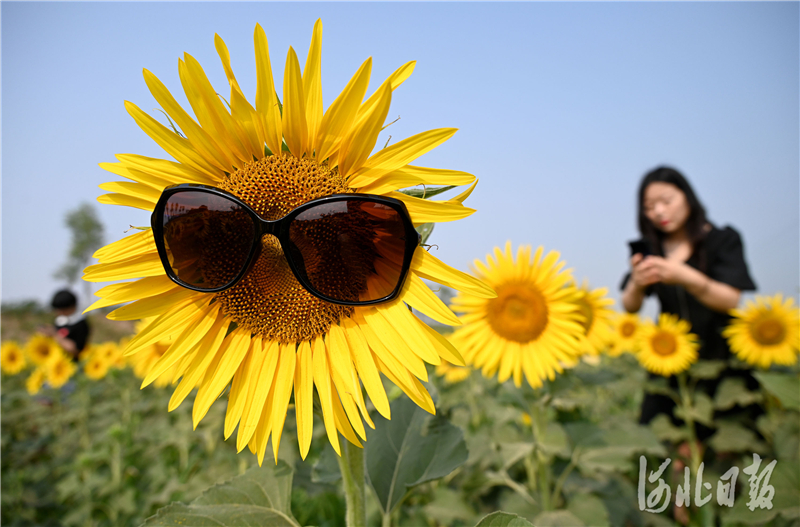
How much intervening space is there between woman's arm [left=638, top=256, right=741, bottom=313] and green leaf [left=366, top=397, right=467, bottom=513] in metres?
2.19

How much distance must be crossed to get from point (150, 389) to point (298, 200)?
6.01 metres

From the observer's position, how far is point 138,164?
2.78ft

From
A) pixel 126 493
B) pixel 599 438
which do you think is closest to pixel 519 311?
pixel 599 438

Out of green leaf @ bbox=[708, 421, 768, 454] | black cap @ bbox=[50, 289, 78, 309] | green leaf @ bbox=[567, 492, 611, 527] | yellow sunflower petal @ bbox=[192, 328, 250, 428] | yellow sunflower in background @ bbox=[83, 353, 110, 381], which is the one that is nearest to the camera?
yellow sunflower petal @ bbox=[192, 328, 250, 428]

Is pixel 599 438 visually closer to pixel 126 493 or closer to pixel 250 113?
pixel 250 113

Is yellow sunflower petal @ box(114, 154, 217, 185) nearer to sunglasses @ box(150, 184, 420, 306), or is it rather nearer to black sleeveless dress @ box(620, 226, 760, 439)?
sunglasses @ box(150, 184, 420, 306)

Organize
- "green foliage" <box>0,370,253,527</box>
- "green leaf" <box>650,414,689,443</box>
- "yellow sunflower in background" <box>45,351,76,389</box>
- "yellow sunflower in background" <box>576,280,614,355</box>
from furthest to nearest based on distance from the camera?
1. "yellow sunflower in background" <box>45,351,76,389</box>
2. "green foliage" <box>0,370,253,527</box>
3. "green leaf" <box>650,414,689,443</box>
4. "yellow sunflower in background" <box>576,280,614,355</box>

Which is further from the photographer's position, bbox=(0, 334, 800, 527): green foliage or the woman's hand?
the woman's hand

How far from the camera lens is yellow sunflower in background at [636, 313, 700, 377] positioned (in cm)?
341

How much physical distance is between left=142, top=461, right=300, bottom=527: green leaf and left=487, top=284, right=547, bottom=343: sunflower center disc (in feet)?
4.12

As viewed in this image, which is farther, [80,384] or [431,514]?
[80,384]

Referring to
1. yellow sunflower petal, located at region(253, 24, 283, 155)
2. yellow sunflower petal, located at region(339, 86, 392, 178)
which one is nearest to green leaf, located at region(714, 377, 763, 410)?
yellow sunflower petal, located at region(339, 86, 392, 178)

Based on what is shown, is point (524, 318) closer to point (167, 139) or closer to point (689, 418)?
point (167, 139)

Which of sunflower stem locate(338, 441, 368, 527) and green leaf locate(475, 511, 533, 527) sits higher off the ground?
green leaf locate(475, 511, 533, 527)
